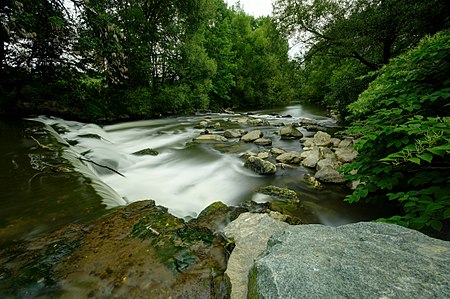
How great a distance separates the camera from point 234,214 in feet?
9.54

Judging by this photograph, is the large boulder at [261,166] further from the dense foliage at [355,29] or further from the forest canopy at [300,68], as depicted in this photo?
the dense foliage at [355,29]

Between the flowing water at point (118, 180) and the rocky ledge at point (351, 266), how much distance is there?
2.06m

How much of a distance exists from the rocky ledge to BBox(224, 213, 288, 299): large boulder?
0.01m

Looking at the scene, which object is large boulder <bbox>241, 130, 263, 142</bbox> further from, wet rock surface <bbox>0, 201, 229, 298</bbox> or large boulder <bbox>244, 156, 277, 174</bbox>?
wet rock surface <bbox>0, 201, 229, 298</bbox>

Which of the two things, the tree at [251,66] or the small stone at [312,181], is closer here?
the small stone at [312,181]

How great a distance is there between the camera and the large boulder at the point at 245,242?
Answer: 5.30ft

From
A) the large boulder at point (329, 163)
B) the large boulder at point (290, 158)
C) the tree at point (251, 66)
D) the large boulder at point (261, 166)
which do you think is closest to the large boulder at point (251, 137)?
the large boulder at point (290, 158)

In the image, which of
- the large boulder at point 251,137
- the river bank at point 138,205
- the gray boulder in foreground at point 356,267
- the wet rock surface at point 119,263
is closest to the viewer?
the gray boulder in foreground at point 356,267

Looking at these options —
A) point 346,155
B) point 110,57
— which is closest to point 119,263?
point 346,155

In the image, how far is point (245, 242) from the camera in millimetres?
2104

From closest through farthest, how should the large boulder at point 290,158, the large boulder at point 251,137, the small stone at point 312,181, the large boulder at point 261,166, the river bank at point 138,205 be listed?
1. the river bank at point 138,205
2. the small stone at point 312,181
3. the large boulder at point 261,166
4. the large boulder at point 290,158
5. the large boulder at point 251,137

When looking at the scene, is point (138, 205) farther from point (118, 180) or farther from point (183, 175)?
point (183, 175)

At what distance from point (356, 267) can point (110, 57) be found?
964 cm

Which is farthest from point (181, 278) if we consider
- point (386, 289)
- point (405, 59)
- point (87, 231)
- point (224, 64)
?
point (224, 64)
